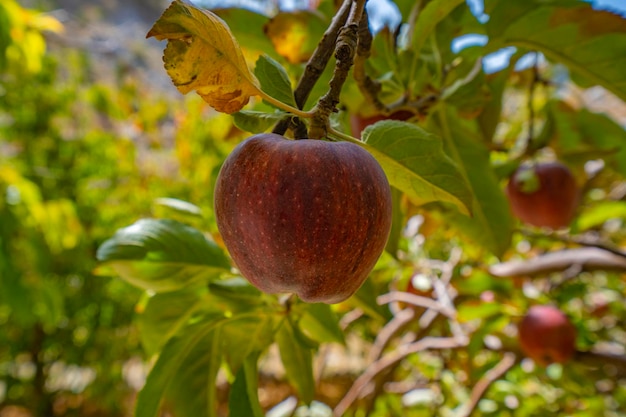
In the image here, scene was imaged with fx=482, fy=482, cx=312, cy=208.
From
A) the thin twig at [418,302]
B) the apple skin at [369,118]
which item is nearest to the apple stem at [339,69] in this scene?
the apple skin at [369,118]

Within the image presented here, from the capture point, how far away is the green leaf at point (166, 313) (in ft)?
1.84

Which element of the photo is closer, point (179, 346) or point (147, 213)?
point (179, 346)

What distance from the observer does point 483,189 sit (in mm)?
597

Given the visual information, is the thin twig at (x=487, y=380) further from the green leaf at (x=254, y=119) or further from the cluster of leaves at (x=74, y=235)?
the cluster of leaves at (x=74, y=235)

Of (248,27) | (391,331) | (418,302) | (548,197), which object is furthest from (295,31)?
(391,331)

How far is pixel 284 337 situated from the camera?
57 cm

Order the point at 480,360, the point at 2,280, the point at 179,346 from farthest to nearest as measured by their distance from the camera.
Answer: the point at 480,360
the point at 2,280
the point at 179,346

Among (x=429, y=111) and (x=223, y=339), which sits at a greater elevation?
(x=429, y=111)

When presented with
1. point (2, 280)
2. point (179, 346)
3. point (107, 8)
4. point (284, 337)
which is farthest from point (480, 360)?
point (107, 8)

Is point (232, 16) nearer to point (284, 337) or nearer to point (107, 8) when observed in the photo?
point (284, 337)

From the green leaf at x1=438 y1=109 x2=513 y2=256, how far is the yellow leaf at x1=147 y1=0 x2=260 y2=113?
0.36 meters

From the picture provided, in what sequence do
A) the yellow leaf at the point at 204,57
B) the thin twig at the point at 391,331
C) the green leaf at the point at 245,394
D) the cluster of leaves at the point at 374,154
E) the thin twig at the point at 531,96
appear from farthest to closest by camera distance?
1. the thin twig at the point at 391,331
2. the thin twig at the point at 531,96
3. the green leaf at the point at 245,394
4. the cluster of leaves at the point at 374,154
5. the yellow leaf at the point at 204,57

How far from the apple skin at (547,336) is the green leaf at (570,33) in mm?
550

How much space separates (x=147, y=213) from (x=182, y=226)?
7.39 ft
